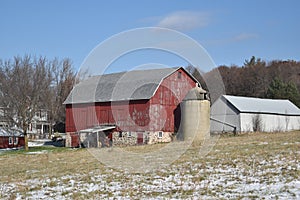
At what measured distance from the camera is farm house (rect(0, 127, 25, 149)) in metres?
47.4

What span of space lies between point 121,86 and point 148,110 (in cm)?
419

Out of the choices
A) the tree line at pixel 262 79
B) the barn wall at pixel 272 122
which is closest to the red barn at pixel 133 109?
the barn wall at pixel 272 122

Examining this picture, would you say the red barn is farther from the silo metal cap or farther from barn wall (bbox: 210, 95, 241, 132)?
barn wall (bbox: 210, 95, 241, 132)

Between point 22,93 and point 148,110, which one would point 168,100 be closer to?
point 148,110

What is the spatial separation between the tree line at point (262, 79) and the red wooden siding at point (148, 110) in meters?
21.6

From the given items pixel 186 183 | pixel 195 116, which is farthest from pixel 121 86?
pixel 186 183

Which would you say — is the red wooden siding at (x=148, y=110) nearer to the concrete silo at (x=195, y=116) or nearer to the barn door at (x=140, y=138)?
the barn door at (x=140, y=138)

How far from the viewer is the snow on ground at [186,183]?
1060 centimetres

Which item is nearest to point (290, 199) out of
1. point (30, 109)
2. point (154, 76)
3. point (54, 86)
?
point (154, 76)

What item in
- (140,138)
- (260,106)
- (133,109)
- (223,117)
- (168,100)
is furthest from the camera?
(260,106)

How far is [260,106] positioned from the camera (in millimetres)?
45688

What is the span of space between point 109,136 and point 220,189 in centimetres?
2967

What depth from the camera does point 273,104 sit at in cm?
4816

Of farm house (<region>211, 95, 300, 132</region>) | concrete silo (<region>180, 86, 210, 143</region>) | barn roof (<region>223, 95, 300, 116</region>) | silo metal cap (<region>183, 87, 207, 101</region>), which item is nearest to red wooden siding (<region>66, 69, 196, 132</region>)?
concrete silo (<region>180, 86, 210, 143</region>)
